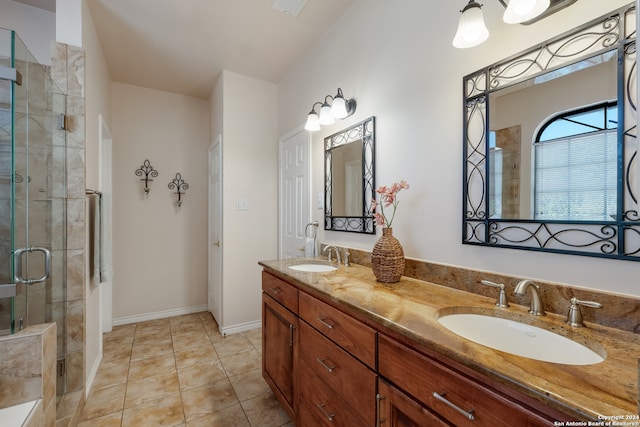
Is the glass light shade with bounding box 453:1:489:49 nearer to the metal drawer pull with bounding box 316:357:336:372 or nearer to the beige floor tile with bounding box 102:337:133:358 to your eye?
the metal drawer pull with bounding box 316:357:336:372

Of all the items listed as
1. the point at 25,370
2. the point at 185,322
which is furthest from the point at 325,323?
the point at 185,322

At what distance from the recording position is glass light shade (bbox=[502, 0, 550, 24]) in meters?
0.91

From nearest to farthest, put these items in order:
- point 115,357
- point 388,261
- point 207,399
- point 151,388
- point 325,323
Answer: point 325,323 < point 388,261 < point 207,399 < point 151,388 < point 115,357

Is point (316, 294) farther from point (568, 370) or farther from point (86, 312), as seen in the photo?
point (86, 312)

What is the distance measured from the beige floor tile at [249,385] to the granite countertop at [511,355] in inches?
43.2

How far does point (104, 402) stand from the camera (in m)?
1.85

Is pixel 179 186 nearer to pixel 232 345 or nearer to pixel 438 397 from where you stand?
pixel 232 345

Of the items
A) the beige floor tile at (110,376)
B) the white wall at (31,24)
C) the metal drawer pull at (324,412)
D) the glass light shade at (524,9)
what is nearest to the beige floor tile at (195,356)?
the beige floor tile at (110,376)

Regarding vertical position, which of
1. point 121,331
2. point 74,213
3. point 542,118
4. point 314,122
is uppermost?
point 314,122

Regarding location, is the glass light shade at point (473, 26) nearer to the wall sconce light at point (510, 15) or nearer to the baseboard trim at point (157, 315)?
the wall sconce light at point (510, 15)

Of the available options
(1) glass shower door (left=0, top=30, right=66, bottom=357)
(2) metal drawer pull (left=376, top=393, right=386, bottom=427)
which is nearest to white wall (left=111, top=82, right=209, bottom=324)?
(1) glass shower door (left=0, top=30, right=66, bottom=357)

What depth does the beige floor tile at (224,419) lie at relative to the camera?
1.65 metres

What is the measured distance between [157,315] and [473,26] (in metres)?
3.85

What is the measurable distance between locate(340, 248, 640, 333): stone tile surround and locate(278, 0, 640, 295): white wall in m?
0.03
